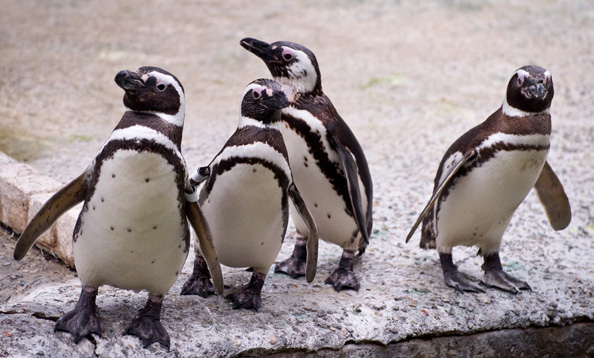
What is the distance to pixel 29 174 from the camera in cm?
345

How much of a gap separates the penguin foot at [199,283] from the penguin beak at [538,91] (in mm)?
1327

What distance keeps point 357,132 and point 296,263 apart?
7.97 feet

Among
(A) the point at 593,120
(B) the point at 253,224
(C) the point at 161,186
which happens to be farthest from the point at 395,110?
(C) the point at 161,186

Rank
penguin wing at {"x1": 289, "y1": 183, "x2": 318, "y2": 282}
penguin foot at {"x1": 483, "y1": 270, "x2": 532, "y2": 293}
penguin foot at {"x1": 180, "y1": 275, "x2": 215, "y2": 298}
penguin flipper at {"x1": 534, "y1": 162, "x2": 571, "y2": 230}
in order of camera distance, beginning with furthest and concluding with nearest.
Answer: penguin flipper at {"x1": 534, "y1": 162, "x2": 571, "y2": 230}
penguin foot at {"x1": 483, "y1": 270, "x2": 532, "y2": 293}
penguin foot at {"x1": 180, "y1": 275, "x2": 215, "y2": 298}
penguin wing at {"x1": 289, "y1": 183, "x2": 318, "y2": 282}

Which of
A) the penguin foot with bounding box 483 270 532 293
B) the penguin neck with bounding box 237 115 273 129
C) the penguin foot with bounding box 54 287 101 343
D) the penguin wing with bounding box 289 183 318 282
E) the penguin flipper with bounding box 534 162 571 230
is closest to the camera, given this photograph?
the penguin foot with bounding box 54 287 101 343

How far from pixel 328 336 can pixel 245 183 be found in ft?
2.03

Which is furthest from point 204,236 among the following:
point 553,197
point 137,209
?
point 553,197

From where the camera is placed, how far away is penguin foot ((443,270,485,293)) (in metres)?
3.02

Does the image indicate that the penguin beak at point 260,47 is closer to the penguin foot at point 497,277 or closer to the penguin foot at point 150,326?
the penguin foot at point 150,326

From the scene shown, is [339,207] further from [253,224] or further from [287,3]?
[287,3]

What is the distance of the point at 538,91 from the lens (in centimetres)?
270

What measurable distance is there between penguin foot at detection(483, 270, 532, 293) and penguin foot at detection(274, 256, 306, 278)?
0.76 meters

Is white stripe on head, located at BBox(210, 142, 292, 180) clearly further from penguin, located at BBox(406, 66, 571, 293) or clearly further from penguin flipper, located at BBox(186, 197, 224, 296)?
penguin, located at BBox(406, 66, 571, 293)

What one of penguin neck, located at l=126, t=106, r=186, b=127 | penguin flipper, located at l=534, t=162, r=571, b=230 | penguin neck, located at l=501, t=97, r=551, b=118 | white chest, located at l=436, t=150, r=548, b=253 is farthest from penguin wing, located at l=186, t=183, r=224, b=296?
penguin flipper, located at l=534, t=162, r=571, b=230
